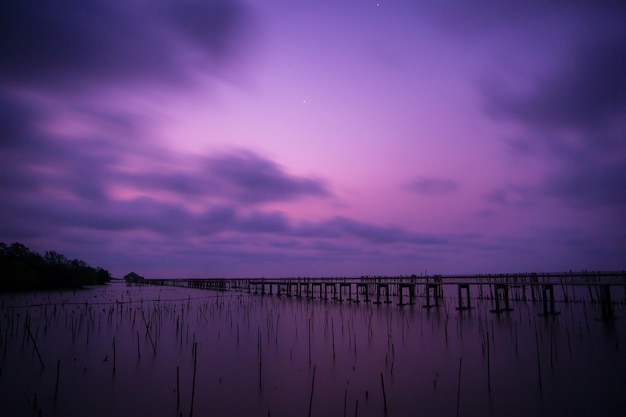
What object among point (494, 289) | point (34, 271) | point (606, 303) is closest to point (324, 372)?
point (606, 303)

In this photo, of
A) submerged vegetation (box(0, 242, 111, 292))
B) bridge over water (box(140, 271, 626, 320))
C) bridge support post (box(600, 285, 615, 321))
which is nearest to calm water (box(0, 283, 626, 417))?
bridge support post (box(600, 285, 615, 321))

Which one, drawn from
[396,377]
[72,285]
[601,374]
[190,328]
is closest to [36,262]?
[72,285]

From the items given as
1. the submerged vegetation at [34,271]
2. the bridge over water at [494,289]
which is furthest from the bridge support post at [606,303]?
the submerged vegetation at [34,271]

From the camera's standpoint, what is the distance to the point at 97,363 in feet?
26.9

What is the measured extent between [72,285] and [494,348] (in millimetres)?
54302

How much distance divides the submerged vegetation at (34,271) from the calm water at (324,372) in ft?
101

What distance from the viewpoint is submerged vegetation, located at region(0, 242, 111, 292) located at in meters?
35.0

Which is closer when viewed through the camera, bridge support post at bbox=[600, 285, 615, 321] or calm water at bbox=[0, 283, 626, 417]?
calm water at bbox=[0, 283, 626, 417]

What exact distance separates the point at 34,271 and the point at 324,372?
1800 inches

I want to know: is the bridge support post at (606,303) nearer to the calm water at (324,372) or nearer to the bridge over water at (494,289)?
the bridge over water at (494,289)

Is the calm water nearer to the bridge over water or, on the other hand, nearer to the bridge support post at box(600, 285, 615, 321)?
the bridge support post at box(600, 285, 615, 321)

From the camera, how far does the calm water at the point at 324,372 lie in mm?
A: 5531

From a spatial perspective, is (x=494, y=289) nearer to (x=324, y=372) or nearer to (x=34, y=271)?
(x=324, y=372)

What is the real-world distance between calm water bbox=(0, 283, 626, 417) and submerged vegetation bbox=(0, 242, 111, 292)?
30677mm
